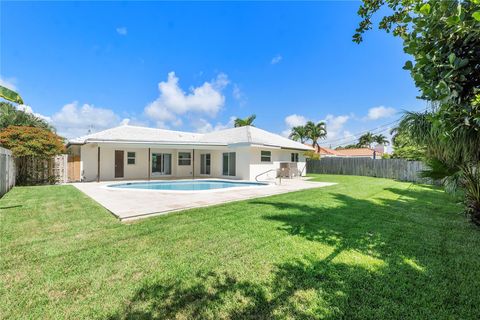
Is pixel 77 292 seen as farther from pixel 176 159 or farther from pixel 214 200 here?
pixel 176 159

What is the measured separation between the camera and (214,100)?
100 feet

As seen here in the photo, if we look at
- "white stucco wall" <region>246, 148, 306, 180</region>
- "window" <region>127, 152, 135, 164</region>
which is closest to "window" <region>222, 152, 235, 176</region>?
"white stucco wall" <region>246, 148, 306, 180</region>

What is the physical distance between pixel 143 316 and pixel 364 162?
87.2 feet

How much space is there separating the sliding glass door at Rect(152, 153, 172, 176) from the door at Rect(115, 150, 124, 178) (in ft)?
8.59

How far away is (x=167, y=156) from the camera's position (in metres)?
21.7

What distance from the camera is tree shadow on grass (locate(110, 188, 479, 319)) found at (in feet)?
9.10

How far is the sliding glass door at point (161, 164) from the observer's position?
2118cm

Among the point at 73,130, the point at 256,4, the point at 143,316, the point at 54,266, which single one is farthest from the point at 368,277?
the point at 73,130

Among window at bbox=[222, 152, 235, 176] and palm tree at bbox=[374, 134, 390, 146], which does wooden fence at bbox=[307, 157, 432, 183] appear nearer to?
window at bbox=[222, 152, 235, 176]

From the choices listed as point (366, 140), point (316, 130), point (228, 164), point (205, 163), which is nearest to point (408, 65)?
point (228, 164)

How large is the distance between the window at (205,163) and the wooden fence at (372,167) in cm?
1380

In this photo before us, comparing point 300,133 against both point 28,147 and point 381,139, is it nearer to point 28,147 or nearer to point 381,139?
point 381,139

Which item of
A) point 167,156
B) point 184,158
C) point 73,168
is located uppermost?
point 167,156

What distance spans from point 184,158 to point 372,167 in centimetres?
1935
